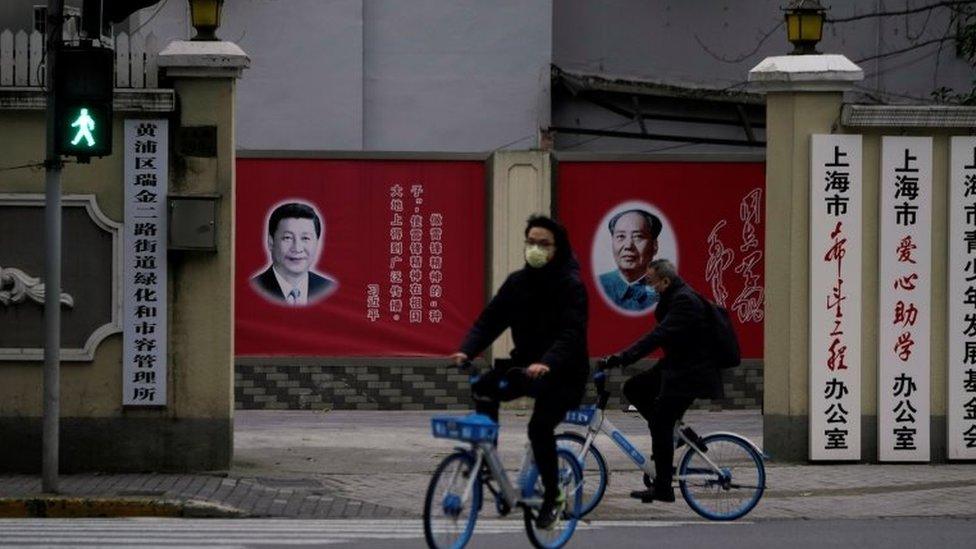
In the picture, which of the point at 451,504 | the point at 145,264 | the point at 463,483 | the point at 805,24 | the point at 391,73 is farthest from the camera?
the point at 391,73

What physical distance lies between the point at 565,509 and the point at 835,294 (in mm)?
5361

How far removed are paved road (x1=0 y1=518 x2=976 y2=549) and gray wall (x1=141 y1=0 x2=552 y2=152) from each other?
10.1m

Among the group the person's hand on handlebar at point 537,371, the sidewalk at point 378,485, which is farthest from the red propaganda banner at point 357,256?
the person's hand on handlebar at point 537,371

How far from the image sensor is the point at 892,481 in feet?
50.6

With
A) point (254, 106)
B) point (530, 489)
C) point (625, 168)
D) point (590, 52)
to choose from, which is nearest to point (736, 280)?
point (625, 168)

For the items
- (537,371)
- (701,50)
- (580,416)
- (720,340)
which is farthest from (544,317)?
(701,50)

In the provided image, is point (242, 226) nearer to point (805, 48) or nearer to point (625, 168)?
point (625, 168)

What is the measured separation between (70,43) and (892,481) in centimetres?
722

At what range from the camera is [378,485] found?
1508 centimetres

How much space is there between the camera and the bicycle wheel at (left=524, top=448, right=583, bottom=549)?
11203mm

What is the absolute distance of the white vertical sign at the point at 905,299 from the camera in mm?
16156

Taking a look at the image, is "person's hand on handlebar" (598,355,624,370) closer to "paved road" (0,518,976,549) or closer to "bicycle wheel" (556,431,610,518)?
"bicycle wheel" (556,431,610,518)

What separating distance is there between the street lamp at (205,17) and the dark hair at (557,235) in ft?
16.5

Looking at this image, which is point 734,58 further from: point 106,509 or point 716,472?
point 106,509
